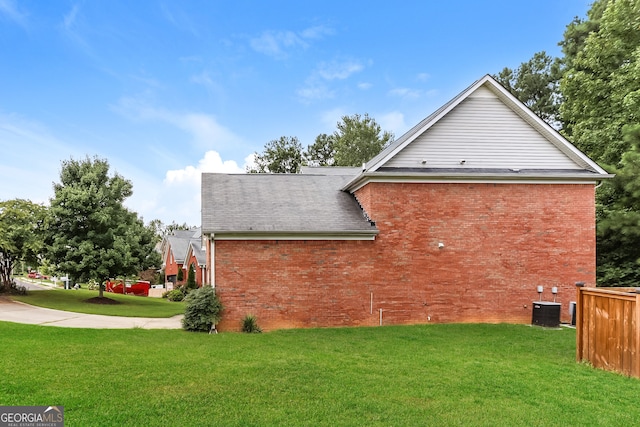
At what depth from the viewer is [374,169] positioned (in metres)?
14.3

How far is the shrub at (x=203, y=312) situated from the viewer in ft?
42.1

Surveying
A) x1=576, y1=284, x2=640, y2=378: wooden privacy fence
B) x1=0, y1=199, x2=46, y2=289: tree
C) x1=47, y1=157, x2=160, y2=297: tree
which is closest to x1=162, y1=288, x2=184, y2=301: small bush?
x1=47, y1=157, x2=160, y2=297: tree

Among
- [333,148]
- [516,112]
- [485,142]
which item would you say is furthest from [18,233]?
[333,148]

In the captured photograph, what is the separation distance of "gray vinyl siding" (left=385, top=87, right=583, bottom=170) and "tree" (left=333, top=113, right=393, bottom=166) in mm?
30891

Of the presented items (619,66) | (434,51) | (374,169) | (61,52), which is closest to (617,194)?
(619,66)

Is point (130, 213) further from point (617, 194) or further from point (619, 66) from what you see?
point (619, 66)

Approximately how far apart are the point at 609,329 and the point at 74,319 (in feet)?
52.2

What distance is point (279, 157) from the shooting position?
1972 inches

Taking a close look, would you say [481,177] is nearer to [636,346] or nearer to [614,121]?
[636,346]

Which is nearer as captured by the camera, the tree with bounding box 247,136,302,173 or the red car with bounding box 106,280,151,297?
the red car with bounding box 106,280,151,297

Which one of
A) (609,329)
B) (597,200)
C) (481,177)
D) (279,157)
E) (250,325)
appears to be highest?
(279,157)

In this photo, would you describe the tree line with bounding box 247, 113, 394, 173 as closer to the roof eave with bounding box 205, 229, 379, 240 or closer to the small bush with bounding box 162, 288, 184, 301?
the small bush with bounding box 162, 288, 184, 301

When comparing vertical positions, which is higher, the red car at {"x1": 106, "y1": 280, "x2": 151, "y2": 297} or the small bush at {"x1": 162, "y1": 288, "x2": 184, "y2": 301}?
the small bush at {"x1": 162, "y1": 288, "x2": 184, "y2": 301}

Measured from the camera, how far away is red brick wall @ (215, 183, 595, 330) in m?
13.7
